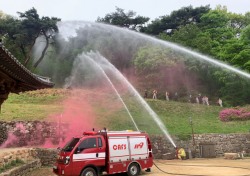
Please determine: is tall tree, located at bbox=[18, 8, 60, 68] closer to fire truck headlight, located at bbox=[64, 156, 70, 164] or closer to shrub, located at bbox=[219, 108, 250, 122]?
shrub, located at bbox=[219, 108, 250, 122]

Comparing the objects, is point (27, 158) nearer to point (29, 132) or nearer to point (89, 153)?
point (89, 153)

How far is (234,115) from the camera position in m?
37.4

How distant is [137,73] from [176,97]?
7.34 metres

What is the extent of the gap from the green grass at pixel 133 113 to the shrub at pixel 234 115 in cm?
84

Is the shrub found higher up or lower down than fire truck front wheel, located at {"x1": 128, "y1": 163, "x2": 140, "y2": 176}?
higher up

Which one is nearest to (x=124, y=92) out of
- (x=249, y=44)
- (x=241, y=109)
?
(x=241, y=109)

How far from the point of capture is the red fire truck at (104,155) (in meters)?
15.1

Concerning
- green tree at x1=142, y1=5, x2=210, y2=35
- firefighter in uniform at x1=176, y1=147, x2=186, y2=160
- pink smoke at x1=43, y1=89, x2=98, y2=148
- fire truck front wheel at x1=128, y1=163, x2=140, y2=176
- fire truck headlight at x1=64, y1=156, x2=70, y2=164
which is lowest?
fire truck front wheel at x1=128, y1=163, x2=140, y2=176

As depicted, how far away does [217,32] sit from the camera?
58.8 meters

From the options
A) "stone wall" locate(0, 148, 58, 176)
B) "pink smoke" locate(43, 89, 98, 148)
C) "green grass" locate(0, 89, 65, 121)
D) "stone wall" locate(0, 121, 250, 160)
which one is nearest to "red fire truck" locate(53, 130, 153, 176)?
"stone wall" locate(0, 148, 58, 176)

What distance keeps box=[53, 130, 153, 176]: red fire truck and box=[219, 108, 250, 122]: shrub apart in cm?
2235

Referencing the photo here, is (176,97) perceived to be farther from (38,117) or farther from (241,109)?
(38,117)

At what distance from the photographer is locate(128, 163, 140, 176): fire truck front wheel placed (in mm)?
16717

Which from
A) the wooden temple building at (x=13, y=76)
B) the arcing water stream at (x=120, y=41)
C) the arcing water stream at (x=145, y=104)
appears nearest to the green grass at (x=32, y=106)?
the arcing water stream at (x=120, y=41)
